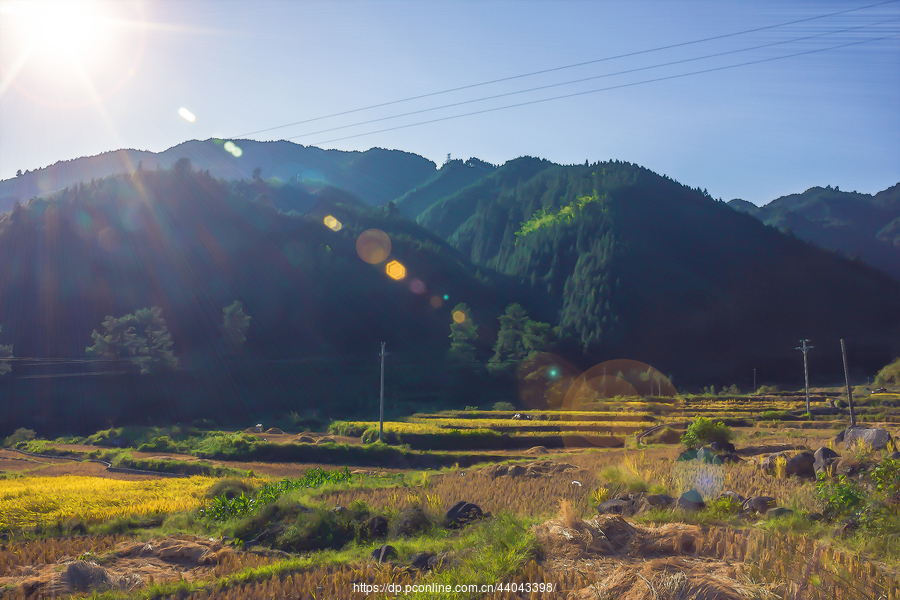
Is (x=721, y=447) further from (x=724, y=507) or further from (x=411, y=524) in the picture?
(x=411, y=524)

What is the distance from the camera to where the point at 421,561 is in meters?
9.65

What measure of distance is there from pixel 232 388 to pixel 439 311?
219ft

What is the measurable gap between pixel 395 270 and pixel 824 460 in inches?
5161

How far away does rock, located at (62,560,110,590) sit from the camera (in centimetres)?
942

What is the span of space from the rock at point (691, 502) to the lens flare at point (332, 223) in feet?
465

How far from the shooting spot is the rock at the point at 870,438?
61.2 ft

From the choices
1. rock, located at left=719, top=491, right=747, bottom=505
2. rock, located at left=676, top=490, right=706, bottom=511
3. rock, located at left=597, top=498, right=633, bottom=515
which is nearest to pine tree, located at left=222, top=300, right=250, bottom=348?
rock, located at left=597, top=498, right=633, bottom=515

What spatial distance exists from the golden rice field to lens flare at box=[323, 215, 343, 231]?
129577mm

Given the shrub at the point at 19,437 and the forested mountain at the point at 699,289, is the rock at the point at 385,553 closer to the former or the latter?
the shrub at the point at 19,437

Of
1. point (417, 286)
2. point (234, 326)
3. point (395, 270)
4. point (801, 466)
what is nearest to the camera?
point (801, 466)

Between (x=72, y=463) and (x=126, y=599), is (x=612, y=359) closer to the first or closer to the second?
(x=72, y=463)

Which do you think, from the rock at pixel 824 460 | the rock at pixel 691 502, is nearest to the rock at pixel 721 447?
the rock at pixel 824 460

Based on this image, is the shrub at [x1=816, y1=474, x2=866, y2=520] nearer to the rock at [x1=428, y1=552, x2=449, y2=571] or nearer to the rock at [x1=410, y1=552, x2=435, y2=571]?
the rock at [x1=428, y1=552, x2=449, y2=571]

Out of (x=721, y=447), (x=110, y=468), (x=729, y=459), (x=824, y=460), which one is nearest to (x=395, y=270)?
(x=110, y=468)
